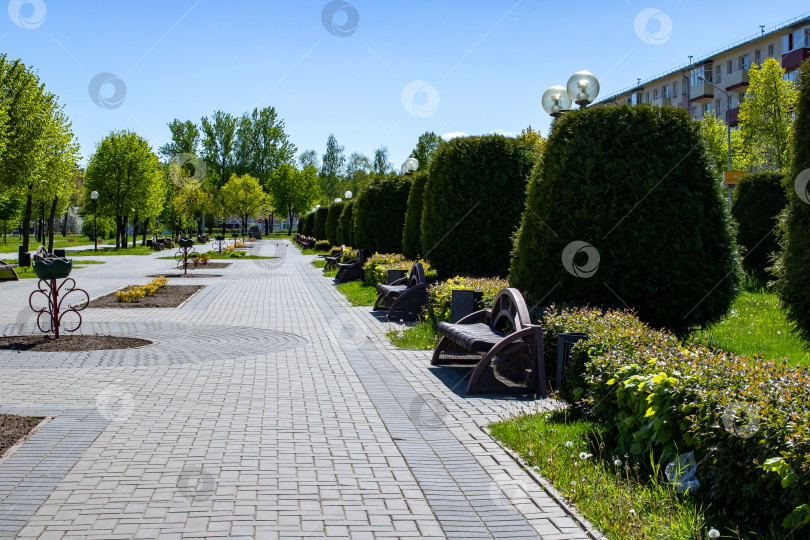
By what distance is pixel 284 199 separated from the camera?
3236 inches

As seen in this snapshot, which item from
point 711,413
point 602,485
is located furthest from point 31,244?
point 711,413

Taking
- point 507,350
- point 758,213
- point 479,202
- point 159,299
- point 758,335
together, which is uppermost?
point 479,202

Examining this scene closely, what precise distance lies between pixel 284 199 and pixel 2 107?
60829mm

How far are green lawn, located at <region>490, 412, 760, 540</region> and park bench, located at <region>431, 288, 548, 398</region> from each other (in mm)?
1135

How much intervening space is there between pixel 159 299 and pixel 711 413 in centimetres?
1349

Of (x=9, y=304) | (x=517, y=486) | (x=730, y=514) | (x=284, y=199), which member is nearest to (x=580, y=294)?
(x=517, y=486)

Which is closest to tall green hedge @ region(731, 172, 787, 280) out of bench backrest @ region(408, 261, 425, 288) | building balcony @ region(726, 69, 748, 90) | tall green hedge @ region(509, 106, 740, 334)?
bench backrest @ region(408, 261, 425, 288)

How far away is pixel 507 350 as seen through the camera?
258 inches

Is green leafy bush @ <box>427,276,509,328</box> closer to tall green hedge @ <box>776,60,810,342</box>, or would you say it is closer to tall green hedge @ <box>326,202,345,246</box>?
tall green hedge @ <box>776,60,810,342</box>

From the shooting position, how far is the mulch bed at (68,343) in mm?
8711

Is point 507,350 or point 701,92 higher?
point 701,92

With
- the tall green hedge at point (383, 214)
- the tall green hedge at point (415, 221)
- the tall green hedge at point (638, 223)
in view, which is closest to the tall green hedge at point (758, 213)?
the tall green hedge at point (415, 221)

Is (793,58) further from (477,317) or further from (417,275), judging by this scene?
(477,317)

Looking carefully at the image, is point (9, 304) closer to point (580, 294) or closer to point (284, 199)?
point (580, 294)
